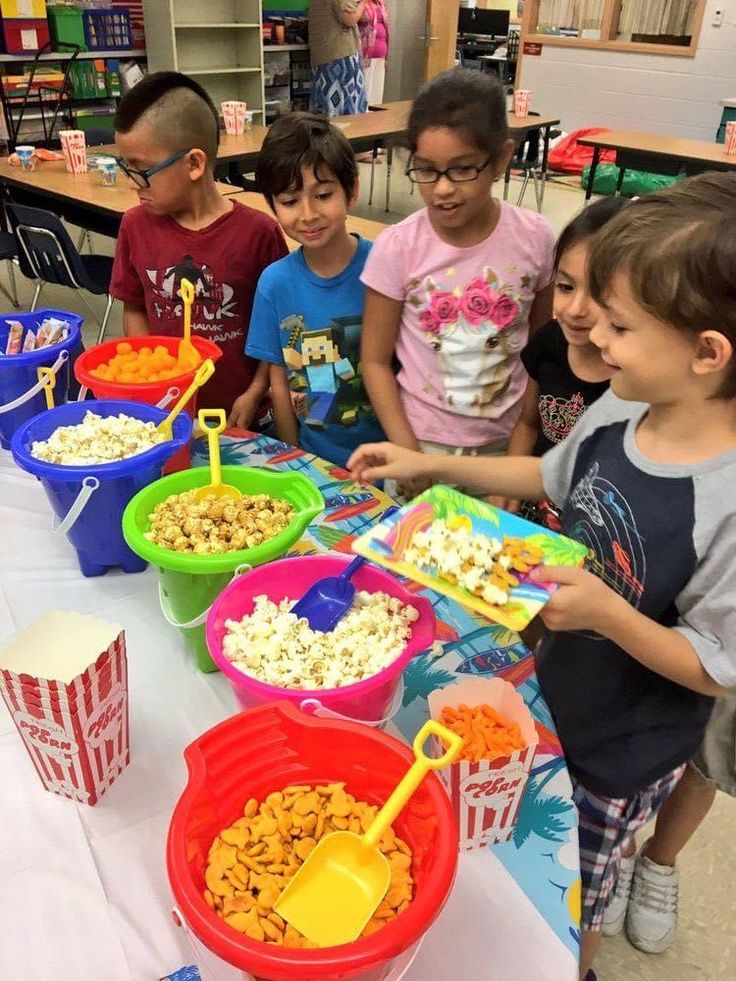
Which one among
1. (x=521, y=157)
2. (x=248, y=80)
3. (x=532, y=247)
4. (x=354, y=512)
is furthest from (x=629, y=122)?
(x=354, y=512)

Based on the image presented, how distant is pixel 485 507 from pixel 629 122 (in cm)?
764

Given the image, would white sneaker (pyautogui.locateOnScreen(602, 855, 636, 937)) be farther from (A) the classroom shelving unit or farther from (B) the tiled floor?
(A) the classroom shelving unit

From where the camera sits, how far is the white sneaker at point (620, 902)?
1357 mm

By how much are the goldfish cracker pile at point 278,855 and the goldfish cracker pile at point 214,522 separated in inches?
13.8

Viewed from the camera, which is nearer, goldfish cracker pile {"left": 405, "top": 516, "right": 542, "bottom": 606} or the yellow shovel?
goldfish cracker pile {"left": 405, "top": 516, "right": 542, "bottom": 606}

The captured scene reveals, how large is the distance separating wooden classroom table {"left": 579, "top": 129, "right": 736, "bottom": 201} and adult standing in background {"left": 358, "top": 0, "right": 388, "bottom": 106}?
8.38 feet

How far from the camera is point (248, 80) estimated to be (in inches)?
253

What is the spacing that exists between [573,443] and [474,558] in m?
0.31

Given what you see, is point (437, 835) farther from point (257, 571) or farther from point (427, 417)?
point (427, 417)

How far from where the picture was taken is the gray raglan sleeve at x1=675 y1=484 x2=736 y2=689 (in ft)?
2.55

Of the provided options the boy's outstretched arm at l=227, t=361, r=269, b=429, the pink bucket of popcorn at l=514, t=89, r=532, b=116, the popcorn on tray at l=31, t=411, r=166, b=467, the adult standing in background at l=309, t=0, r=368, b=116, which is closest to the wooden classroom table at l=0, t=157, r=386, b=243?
the boy's outstretched arm at l=227, t=361, r=269, b=429

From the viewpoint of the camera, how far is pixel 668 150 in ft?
14.1

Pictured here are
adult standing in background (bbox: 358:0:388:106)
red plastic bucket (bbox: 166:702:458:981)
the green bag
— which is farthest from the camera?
adult standing in background (bbox: 358:0:388:106)

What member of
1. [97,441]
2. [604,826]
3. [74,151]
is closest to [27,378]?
[97,441]
